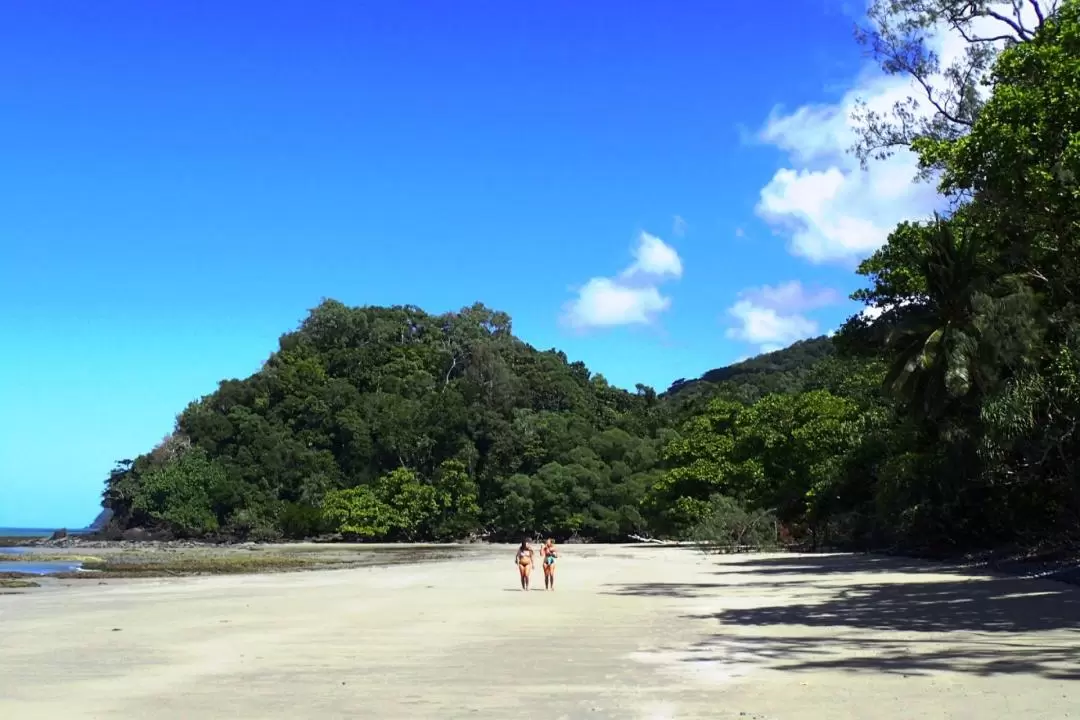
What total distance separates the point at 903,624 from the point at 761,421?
35530mm

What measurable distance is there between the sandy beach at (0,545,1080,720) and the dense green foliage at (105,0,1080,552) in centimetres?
553

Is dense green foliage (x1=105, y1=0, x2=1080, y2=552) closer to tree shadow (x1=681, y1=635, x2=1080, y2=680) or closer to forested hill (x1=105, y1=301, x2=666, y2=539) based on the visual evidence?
forested hill (x1=105, y1=301, x2=666, y2=539)

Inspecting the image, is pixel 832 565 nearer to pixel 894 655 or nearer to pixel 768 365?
pixel 894 655

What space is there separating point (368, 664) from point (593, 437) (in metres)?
67.0

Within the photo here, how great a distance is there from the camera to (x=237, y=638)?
A: 47.9 ft

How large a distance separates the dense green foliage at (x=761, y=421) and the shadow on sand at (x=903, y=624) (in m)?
3.58

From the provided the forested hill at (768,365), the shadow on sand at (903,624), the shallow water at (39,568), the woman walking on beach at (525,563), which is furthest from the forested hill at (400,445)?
the shadow on sand at (903,624)

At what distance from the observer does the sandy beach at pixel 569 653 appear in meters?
8.41

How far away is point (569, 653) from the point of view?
11914 millimetres

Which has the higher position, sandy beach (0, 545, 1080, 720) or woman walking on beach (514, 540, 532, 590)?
woman walking on beach (514, 540, 532, 590)

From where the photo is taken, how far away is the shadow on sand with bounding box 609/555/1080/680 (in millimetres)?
10219

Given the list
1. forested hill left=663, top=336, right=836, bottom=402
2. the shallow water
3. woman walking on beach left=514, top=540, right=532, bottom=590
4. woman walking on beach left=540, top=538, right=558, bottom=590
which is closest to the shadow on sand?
woman walking on beach left=540, top=538, right=558, bottom=590

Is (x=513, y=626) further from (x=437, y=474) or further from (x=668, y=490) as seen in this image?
(x=437, y=474)

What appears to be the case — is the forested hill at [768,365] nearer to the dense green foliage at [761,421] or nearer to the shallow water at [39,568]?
the dense green foliage at [761,421]
